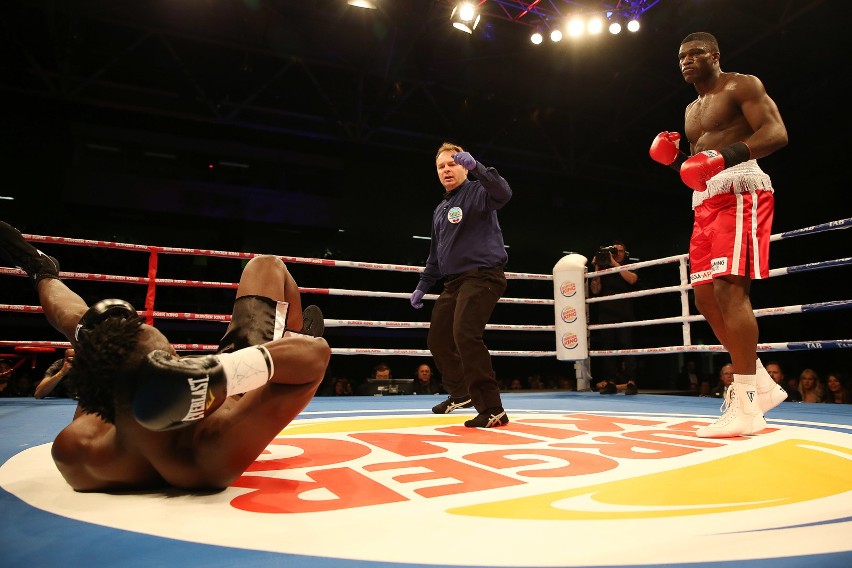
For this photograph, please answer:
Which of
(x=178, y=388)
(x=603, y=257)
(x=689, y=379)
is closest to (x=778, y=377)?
(x=603, y=257)

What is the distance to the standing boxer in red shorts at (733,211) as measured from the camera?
182 cm

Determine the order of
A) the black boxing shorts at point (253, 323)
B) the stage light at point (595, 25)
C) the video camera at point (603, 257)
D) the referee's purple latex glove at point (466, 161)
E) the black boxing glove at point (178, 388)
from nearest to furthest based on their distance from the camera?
1. the black boxing glove at point (178, 388)
2. the black boxing shorts at point (253, 323)
3. the referee's purple latex glove at point (466, 161)
4. the video camera at point (603, 257)
5. the stage light at point (595, 25)

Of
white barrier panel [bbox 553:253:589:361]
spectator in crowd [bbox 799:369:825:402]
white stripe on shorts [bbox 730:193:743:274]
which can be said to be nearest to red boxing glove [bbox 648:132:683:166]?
white stripe on shorts [bbox 730:193:743:274]

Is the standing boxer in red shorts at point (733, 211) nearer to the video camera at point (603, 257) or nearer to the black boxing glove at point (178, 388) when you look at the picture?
the black boxing glove at point (178, 388)

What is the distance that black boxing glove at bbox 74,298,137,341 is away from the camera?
0.98 metres

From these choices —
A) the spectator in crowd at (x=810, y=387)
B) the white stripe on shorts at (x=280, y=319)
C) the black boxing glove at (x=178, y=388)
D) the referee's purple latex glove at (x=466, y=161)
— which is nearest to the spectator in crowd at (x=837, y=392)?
the spectator in crowd at (x=810, y=387)

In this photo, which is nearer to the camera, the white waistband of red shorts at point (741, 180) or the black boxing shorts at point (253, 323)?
the black boxing shorts at point (253, 323)

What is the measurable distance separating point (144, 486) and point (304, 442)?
2.05 feet

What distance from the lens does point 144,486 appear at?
1071 mm

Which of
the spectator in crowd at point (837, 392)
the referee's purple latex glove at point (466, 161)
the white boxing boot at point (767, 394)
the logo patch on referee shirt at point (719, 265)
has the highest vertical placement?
the referee's purple latex glove at point (466, 161)

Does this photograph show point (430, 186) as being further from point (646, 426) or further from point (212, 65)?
point (646, 426)

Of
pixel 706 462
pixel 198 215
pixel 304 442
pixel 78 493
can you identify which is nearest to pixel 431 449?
pixel 304 442

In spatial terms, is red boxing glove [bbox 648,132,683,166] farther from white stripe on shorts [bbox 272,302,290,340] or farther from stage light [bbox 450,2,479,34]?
stage light [bbox 450,2,479,34]

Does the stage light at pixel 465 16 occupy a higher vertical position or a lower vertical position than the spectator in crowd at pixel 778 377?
higher
